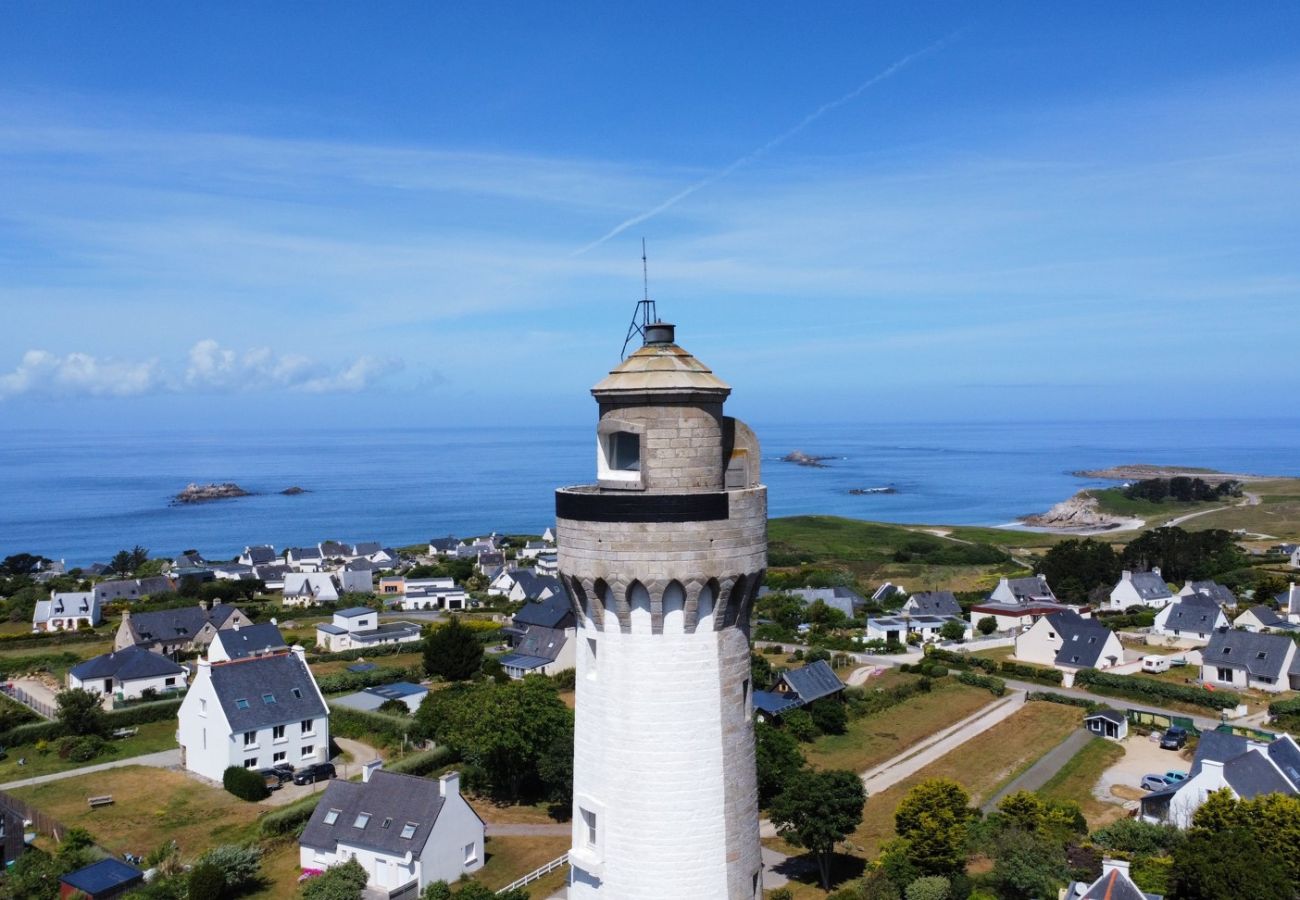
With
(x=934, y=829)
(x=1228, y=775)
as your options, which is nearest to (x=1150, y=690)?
(x=1228, y=775)

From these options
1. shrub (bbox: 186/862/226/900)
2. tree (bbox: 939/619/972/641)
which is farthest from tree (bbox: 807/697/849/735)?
shrub (bbox: 186/862/226/900)

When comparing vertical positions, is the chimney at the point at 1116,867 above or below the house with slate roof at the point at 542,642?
above

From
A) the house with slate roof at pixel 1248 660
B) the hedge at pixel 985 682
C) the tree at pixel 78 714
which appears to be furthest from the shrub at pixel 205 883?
the house with slate roof at pixel 1248 660

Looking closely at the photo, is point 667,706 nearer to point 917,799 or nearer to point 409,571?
point 917,799

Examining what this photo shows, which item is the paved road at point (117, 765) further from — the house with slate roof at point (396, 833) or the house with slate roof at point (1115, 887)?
the house with slate roof at point (1115, 887)

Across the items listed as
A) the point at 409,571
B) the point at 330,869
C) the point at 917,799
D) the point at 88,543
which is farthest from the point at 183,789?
the point at 88,543

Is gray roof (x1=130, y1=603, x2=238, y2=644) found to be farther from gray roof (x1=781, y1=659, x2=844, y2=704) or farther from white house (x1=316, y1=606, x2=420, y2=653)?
gray roof (x1=781, y1=659, x2=844, y2=704)
